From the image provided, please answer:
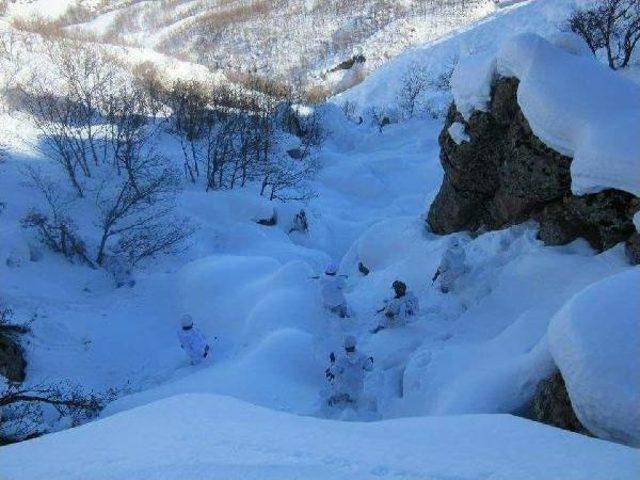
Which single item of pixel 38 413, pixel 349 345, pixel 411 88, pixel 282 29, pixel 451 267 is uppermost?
pixel 349 345

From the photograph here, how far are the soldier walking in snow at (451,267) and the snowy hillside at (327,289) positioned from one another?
0.05m

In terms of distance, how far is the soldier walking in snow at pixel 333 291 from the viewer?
11609mm

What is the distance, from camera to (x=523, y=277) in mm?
9398

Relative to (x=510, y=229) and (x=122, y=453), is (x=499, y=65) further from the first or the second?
(x=122, y=453)

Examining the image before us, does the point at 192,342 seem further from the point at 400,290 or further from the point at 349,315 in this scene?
the point at 400,290

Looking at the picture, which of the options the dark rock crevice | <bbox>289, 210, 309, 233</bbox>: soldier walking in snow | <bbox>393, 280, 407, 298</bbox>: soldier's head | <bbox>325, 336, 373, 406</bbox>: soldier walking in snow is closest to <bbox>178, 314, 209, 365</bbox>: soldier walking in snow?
<bbox>325, 336, 373, 406</bbox>: soldier walking in snow

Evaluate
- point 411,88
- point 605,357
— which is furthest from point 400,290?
point 411,88

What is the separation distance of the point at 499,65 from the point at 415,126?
79.0 ft

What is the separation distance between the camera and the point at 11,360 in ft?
35.6

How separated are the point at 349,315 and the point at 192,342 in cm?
356

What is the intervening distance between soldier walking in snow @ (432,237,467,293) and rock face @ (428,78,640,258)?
1.58 m

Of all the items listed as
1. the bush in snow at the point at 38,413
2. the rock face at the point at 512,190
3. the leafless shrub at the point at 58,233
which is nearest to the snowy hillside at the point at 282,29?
the leafless shrub at the point at 58,233

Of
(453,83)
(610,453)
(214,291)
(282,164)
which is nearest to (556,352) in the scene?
(610,453)

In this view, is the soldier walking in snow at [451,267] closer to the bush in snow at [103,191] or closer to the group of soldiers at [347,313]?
the group of soldiers at [347,313]
